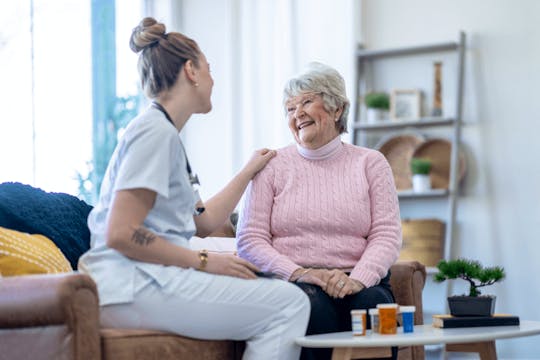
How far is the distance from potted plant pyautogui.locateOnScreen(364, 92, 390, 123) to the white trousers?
2.82 meters

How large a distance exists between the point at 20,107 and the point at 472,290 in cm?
235

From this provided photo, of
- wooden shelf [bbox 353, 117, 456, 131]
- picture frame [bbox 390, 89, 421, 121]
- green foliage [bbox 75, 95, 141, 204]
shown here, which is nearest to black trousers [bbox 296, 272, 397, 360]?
green foliage [bbox 75, 95, 141, 204]

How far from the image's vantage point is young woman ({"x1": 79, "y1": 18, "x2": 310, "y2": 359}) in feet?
6.98

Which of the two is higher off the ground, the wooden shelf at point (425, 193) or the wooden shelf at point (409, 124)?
the wooden shelf at point (409, 124)

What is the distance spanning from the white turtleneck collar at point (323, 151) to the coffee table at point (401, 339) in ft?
2.15

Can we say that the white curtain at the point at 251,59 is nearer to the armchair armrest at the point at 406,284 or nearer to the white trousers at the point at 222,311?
the armchair armrest at the point at 406,284

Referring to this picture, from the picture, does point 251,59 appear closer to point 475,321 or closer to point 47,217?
point 47,217

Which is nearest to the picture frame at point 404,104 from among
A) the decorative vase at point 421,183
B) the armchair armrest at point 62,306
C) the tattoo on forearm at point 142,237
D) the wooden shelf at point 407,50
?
the wooden shelf at point 407,50

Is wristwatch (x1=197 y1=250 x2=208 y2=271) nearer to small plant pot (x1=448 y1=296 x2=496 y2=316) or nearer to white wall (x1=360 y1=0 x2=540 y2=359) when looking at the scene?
small plant pot (x1=448 y1=296 x2=496 y2=316)

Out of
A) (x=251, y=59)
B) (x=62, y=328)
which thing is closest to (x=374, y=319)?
(x=62, y=328)

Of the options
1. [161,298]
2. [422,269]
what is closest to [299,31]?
[422,269]

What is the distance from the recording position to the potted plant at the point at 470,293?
2521 mm

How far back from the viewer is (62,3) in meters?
4.32

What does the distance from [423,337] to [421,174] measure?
2742mm
